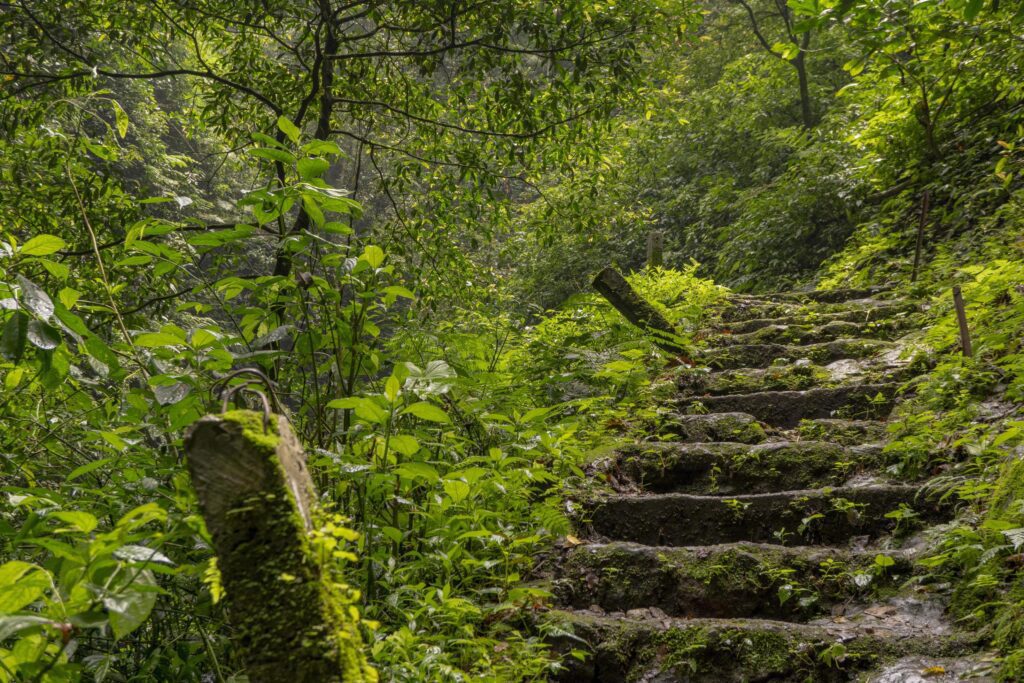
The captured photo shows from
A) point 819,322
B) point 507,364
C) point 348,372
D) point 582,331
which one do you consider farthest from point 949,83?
point 348,372

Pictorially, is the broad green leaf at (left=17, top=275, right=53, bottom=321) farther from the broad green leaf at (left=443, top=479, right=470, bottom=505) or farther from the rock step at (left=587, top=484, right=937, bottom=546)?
the rock step at (left=587, top=484, right=937, bottom=546)

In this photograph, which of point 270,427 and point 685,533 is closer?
point 270,427

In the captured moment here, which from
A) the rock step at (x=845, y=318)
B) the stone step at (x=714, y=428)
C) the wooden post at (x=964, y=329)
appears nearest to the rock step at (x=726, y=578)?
the stone step at (x=714, y=428)

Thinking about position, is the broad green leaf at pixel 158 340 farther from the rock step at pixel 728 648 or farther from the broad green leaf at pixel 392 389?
the rock step at pixel 728 648

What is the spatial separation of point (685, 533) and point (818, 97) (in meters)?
13.7

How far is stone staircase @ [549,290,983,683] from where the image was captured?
2457mm

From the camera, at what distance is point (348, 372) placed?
2953 mm

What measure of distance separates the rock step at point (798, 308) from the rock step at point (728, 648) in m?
4.40

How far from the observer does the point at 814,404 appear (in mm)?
4680

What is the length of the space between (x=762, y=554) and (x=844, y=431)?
1426mm

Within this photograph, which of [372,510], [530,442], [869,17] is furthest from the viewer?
[530,442]

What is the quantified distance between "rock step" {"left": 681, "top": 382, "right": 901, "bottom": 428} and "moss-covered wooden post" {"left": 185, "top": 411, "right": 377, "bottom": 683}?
396 centimetres

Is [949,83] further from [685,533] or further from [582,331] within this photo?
[685,533]

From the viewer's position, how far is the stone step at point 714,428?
14.3 ft
